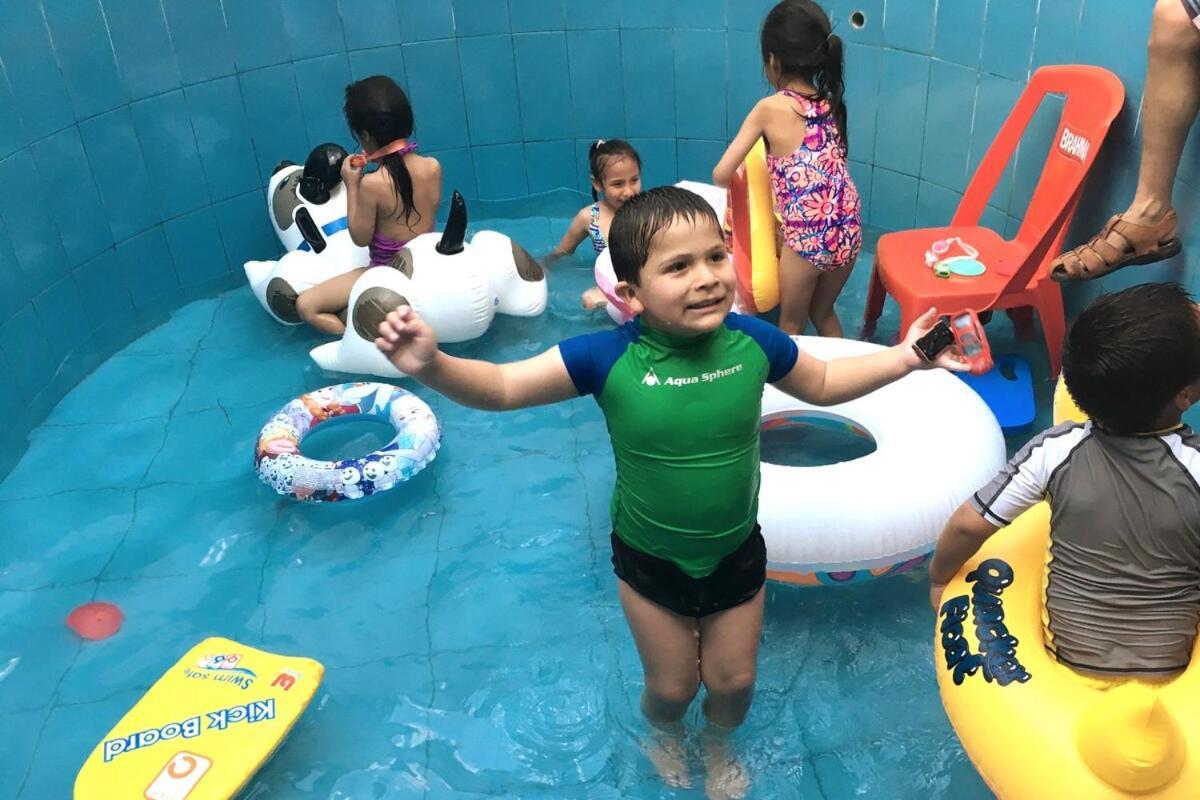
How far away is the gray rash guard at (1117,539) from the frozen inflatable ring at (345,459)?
2.05m

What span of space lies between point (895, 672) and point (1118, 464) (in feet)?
3.76

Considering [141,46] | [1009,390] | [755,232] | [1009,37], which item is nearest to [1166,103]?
[1009,390]

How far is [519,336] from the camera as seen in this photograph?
4531 millimetres

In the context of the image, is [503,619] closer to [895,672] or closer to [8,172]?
[895,672]

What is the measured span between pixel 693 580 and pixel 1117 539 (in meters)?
0.83

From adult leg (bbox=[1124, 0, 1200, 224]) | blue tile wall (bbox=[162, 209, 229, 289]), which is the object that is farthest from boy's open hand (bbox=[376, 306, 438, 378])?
blue tile wall (bbox=[162, 209, 229, 289])

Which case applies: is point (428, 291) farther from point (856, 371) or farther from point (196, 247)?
point (856, 371)

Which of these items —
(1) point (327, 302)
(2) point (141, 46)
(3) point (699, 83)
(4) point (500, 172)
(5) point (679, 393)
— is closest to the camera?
(5) point (679, 393)

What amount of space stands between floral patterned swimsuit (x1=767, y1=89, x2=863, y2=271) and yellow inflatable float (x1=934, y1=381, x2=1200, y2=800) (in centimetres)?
161

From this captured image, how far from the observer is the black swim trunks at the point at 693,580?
2182 millimetres

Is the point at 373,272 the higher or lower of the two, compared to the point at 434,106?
lower

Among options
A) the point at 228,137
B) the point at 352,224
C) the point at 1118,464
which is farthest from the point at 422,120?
the point at 1118,464

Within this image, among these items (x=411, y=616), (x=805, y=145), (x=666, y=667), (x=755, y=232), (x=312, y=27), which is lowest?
(x=411, y=616)

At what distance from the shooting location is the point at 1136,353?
5.78 ft
